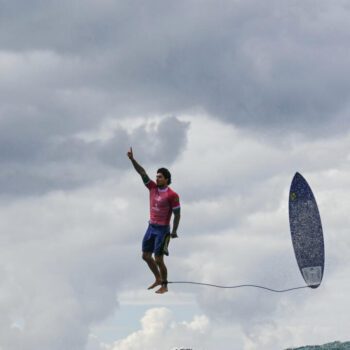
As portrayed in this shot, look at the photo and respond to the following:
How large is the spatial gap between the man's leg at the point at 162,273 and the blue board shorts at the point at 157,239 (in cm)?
20

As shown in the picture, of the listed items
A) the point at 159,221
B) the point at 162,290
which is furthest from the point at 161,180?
the point at 162,290

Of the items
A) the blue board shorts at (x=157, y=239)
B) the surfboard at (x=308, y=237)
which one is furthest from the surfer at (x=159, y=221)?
the surfboard at (x=308, y=237)

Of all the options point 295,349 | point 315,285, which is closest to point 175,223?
point 295,349

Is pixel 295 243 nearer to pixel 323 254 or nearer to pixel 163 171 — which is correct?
pixel 323 254

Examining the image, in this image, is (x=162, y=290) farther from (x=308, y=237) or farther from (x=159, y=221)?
(x=308, y=237)

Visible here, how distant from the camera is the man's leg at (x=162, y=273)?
92.3 ft

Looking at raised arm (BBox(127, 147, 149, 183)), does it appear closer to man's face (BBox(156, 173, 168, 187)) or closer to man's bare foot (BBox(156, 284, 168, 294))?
man's face (BBox(156, 173, 168, 187))

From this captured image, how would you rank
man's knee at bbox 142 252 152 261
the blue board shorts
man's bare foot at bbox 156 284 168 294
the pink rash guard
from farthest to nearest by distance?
man's knee at bbox 142 252 152 261
man's bare foot at bbox 156 284 168 294
the blue board shorts
the pink rash guard

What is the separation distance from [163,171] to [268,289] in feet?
19.7

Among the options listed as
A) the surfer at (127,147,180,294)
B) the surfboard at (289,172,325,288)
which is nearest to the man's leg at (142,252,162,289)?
the surfer at (127,147,180,294)

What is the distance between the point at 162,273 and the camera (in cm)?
2819

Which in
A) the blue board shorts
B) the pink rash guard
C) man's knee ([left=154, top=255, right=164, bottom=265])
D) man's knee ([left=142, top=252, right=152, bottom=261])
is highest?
the pink rash guard

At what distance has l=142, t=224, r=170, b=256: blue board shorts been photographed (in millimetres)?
27969

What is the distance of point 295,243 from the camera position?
34.6 meters
